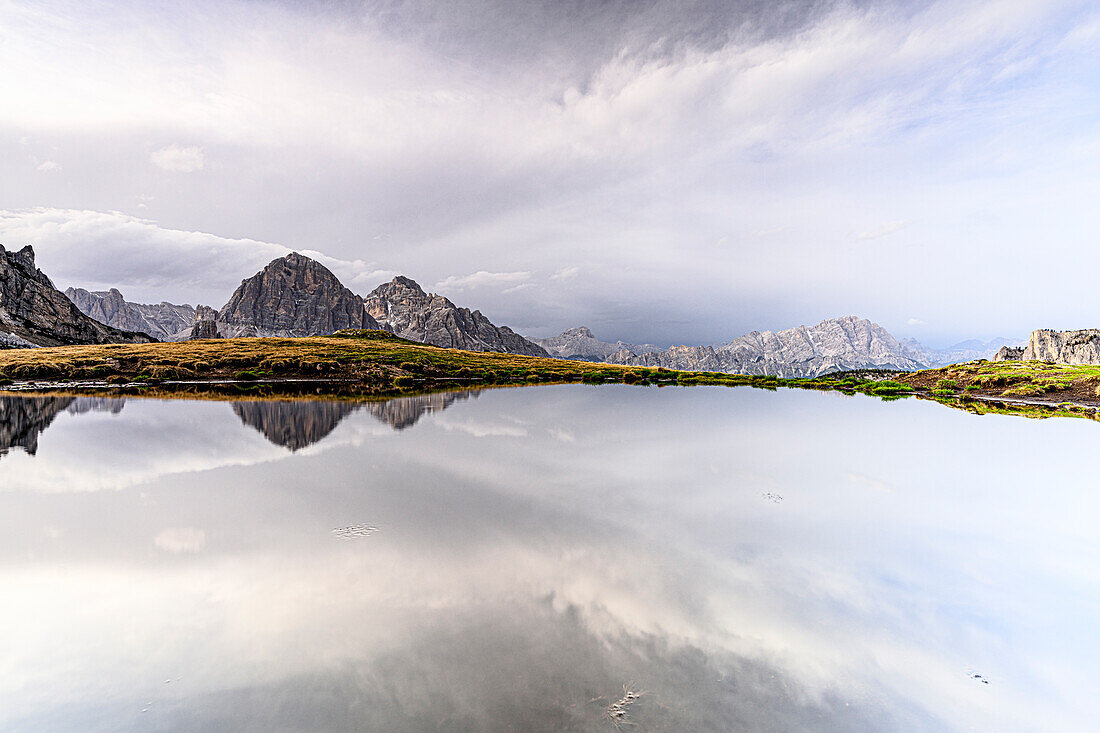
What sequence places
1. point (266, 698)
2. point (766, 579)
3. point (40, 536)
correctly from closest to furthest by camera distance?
point (266, 698) < point (766, 579) < point (40, 536)

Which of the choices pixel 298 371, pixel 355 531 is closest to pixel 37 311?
pixel 298 371

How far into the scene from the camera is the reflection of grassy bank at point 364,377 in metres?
48.8

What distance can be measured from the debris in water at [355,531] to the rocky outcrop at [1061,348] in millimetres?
181281

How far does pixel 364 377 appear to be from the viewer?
237 feet

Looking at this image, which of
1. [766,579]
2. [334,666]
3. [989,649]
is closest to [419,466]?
[334,666]

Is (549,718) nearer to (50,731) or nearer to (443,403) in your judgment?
(50,731)

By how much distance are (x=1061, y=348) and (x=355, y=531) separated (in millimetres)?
230147

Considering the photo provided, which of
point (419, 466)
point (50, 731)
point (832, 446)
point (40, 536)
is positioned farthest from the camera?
point (832, 446)

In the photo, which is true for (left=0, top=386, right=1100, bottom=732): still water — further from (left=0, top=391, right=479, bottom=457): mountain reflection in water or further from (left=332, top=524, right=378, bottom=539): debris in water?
(left=0, top=391, right=479, bottom=457): mountain reflection in water

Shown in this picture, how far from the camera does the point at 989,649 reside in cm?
738

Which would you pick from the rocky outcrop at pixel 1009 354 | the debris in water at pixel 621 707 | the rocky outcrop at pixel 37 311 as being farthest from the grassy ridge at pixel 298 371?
the rocky outcrop at pixel 1009 354

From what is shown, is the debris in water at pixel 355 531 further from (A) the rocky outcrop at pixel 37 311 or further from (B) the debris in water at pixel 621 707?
(A) the rocky outcrop at pixel 37 311

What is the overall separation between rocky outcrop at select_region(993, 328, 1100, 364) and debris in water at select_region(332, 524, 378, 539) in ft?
595

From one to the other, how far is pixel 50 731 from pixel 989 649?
45.7 feet
